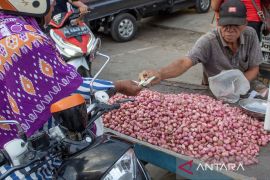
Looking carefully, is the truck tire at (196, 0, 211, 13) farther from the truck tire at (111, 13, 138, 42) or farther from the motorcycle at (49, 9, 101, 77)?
the motorcycle at (49, 9, 101, 77)

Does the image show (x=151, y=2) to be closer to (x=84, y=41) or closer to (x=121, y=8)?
(x=121, y=8)

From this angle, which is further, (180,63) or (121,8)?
(121,8)

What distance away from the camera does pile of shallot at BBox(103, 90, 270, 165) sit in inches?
87.9

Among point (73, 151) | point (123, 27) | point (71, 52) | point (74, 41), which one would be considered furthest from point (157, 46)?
point (73, 151)

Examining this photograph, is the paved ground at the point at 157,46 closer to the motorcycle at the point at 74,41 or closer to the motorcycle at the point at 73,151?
the motorcycle at the point at 74,41

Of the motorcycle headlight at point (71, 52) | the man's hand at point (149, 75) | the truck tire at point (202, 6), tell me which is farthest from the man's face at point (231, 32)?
the truck tire at point (202, 6)

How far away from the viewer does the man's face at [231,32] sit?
3.07 metres

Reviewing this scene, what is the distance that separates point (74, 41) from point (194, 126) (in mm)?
3070

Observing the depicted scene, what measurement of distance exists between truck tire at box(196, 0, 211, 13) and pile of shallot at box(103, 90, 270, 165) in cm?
714

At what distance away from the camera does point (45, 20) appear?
1855mm

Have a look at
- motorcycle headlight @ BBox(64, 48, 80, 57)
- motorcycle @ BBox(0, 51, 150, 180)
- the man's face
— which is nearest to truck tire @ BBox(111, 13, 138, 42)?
motorcycle headlight @ BBox(64, 48, 80, 57)

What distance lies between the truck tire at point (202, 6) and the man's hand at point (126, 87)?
7.83 m

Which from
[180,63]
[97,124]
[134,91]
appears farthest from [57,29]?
[97,124]

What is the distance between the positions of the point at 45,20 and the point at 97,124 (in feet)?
1.83
